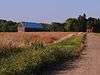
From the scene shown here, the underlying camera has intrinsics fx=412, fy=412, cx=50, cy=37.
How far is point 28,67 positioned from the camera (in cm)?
1313

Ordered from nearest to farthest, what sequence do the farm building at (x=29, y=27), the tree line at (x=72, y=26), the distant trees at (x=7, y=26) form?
the distant trees at (x=7, y=26) → the farm building at (x=29, y=27) → the tree line at (x=72, y=26)

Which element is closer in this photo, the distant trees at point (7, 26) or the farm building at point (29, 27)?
the distant trees at point (7, 26)

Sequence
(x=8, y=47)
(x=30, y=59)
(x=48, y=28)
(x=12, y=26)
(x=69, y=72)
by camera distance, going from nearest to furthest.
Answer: (x=69, y=72), (x=30, y=59), (x=8, y=47), (x=12, y=26), (x=48, y=28)

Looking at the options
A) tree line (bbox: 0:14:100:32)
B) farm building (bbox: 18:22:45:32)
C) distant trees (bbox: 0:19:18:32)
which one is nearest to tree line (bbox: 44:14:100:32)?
tree line (bbox: 0:14:100:32)

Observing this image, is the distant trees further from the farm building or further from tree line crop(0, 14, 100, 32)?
the farm building

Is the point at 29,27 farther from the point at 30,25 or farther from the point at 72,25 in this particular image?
the point at 72,25

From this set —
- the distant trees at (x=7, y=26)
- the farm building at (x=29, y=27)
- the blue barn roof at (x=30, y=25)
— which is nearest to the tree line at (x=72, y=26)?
the distant trees at (x=7, y=26)

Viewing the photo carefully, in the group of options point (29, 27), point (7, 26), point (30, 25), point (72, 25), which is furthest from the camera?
point (30, 25)

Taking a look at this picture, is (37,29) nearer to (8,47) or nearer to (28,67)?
(8,47)

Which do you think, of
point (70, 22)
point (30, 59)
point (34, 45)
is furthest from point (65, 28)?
point (30, 59)

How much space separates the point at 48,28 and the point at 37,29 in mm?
2988

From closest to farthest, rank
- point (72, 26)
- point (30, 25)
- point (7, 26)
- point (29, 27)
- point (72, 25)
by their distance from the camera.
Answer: point (7, 26)
point (72, 25)
point (72, 26)
point (29, 27)
point (30, 25)

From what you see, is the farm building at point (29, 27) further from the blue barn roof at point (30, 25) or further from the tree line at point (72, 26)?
the tree line at point (72, 26)

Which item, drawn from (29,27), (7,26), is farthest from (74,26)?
(7,26)
